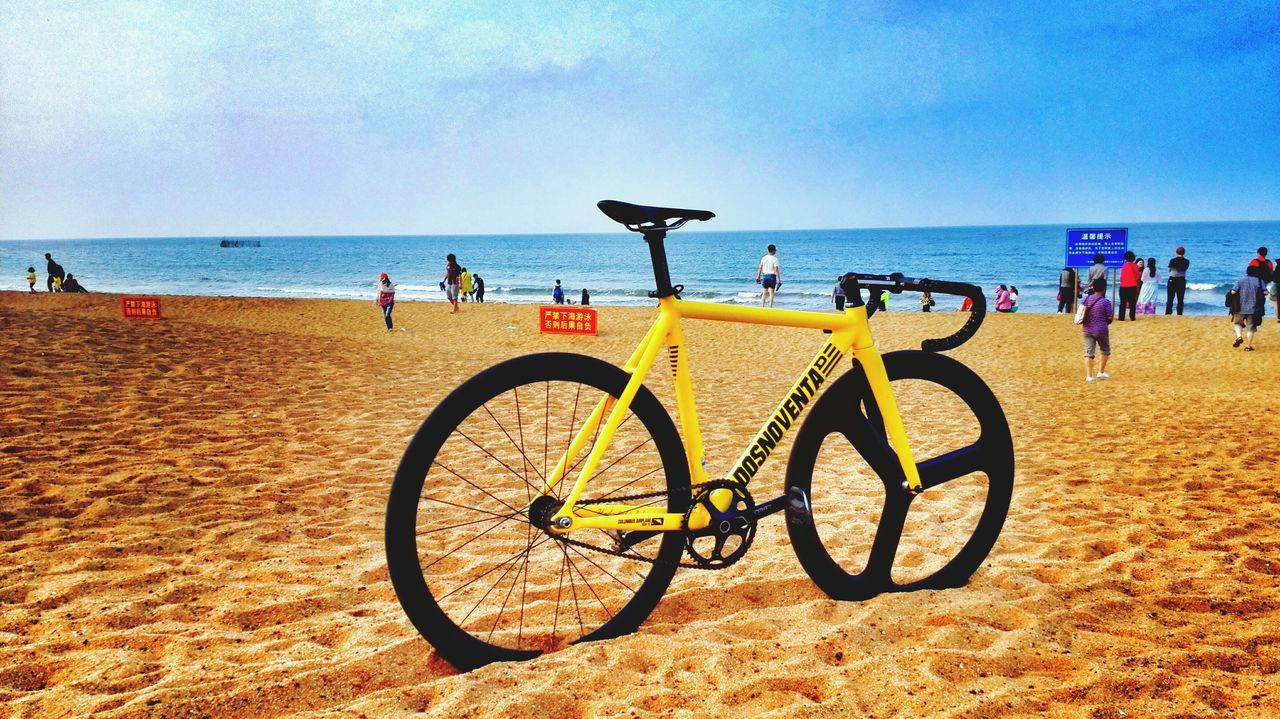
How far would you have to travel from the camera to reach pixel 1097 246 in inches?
773

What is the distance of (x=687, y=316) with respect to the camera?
2.76 meters

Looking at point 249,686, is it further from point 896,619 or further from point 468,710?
point 896,619

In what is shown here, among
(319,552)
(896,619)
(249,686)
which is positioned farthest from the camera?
(319,552)

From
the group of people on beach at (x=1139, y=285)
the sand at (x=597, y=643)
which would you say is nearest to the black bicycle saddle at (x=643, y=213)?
the sand at (x=597, y=643)

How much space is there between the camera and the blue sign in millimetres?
19203

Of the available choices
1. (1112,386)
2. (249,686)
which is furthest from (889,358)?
(1112,386)

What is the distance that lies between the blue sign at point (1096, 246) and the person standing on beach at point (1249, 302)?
4.19 metres

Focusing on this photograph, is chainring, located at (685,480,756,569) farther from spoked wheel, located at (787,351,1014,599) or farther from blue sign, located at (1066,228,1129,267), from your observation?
blue sign, located at (1066,228,1129,267)

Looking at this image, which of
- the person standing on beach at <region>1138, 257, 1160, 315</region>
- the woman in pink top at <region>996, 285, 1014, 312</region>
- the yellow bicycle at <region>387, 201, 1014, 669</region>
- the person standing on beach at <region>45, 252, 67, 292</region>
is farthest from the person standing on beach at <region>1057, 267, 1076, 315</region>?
the person standing on beach at <region>45, 252, 67, 292</region>

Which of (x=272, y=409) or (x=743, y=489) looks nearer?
(x=743, y=489)

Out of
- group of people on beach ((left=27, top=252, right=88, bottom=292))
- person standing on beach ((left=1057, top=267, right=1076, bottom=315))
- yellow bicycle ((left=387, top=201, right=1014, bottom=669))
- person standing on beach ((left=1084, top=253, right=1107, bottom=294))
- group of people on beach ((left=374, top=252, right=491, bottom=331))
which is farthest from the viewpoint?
group of people on beach ((left=27, top=252, right=88, bottom=292))

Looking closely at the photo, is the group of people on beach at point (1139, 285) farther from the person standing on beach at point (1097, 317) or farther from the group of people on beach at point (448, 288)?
the group of people on beach at point (448, 288)

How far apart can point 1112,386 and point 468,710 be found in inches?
483

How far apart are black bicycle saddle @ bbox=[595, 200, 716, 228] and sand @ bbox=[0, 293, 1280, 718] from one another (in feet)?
5.38
